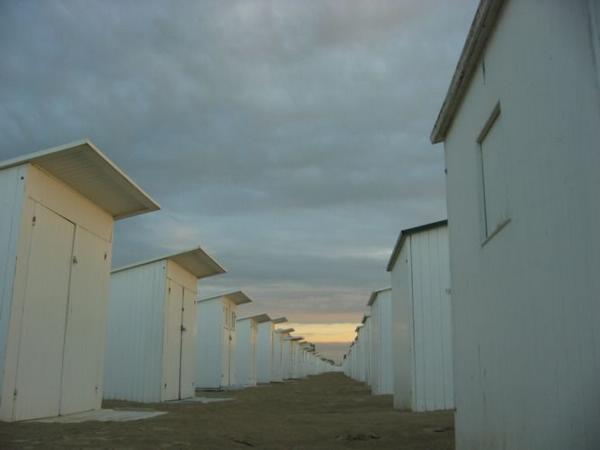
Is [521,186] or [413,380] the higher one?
[521,186]

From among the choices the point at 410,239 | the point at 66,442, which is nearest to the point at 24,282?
the point at 66,442

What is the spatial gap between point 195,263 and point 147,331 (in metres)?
2.86

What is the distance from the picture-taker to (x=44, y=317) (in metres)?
9.84

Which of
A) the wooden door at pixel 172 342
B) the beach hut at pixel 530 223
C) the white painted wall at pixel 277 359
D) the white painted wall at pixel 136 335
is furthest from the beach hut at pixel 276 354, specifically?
the beach hut at pixel 530 223

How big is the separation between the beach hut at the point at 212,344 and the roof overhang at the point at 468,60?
20.0m

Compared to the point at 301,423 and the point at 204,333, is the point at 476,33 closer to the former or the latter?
the point at 301,423

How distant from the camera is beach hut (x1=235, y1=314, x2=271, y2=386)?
33084 millimetres

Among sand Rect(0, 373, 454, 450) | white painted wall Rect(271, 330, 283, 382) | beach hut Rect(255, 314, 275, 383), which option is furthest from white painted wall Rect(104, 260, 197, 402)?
white painted wall Rect(271, 330, 283, 382)

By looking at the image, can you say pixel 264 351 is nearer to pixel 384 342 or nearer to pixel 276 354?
pixel 276 354

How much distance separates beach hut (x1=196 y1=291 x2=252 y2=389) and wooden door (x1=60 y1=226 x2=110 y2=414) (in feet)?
45.1

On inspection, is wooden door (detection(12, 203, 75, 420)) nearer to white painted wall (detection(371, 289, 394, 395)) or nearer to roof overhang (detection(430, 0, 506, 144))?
roof overhang (detection(430, 0, 506, 144))

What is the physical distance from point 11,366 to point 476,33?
24.7 feet

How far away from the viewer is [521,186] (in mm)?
4309

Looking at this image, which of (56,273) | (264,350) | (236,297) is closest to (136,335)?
(56,273)
